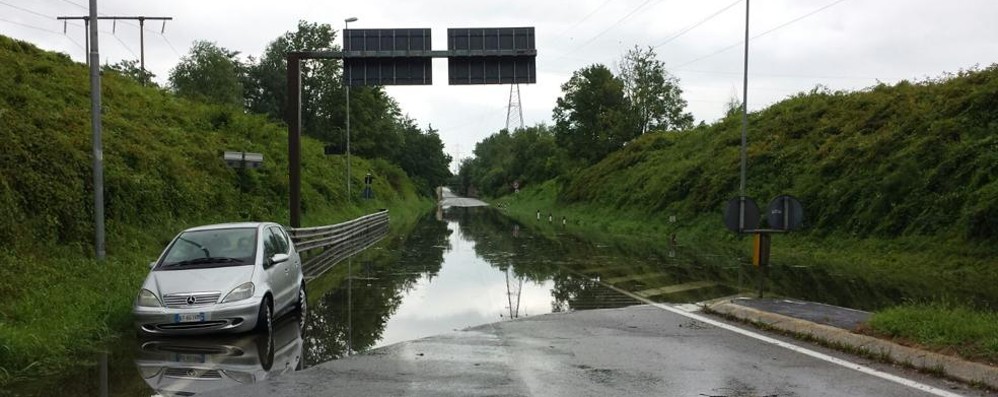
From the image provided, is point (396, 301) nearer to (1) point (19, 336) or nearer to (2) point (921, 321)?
(1) point (19, 336)

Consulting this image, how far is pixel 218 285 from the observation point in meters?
9.20

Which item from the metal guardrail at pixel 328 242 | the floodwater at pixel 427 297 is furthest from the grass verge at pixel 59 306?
the metal guardrail at pixel 328 242

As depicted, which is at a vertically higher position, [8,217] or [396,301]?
[8,217]

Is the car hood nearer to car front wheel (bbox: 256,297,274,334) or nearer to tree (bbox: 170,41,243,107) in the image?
car front wheel (bbox: 256,297,274,334)

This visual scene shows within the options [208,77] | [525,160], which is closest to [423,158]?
[525,160]

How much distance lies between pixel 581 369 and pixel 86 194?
12752 mm

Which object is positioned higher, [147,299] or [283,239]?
[283,239]

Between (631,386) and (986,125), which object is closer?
(631,386)

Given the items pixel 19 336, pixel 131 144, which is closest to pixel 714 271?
pixel 19 336

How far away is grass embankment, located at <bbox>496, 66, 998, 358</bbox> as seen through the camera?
17188mm

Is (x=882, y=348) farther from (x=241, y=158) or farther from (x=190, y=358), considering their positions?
(x=241, y=158)

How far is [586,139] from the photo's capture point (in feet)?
211

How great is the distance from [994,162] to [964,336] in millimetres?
14790

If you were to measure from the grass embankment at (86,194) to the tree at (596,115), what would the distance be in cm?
3066
